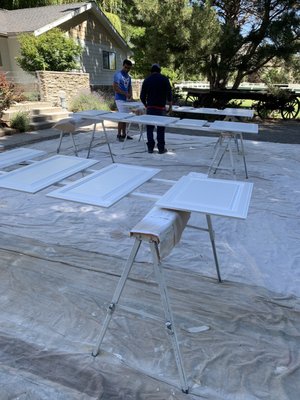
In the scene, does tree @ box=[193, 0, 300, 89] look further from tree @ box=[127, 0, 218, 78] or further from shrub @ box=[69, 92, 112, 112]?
shrub @ box=[69, 92, 112, 112]

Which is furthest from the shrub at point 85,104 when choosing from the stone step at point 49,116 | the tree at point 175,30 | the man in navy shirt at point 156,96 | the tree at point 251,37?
the man in navy shirt at point 156,96

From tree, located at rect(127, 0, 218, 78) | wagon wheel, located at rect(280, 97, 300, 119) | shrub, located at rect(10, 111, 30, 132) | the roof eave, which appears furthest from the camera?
the roof eave

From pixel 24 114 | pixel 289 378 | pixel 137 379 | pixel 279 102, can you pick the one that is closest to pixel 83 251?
pixel 137 379

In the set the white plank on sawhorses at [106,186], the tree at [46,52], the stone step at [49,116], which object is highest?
the tree at [46,52]

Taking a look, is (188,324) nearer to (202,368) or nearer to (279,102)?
(202,368)

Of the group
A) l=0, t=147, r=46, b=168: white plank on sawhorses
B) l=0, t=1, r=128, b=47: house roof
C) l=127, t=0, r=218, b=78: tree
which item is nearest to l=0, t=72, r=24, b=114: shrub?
l=127, t=0, r=218, b=78: tree

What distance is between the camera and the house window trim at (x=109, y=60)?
1675 cm

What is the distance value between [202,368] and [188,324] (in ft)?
1.05

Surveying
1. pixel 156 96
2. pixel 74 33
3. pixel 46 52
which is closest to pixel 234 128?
pixel 156 96

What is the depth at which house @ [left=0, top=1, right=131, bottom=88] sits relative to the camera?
12883 mm

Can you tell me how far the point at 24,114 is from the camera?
8070 mm

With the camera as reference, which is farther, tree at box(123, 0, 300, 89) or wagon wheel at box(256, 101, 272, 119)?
wagon wheel at box(256, 101, 272, 119)

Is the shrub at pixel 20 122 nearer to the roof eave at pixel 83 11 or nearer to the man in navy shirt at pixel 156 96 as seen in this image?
the man in navy shirt at pixel 156 96

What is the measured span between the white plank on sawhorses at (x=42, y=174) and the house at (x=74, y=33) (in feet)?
30.9
